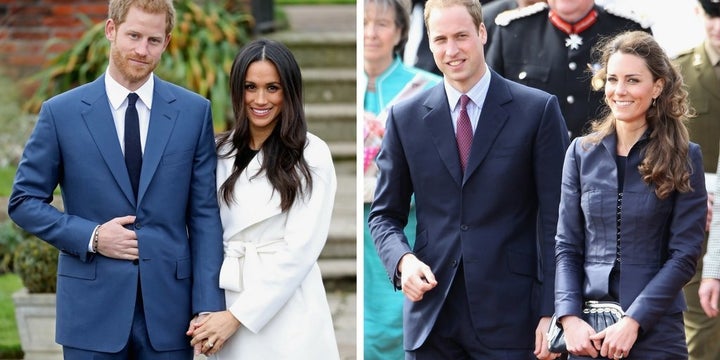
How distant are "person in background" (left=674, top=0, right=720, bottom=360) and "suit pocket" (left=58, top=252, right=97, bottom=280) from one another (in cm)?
175

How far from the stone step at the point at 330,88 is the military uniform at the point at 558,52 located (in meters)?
3.51

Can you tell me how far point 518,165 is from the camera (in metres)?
3.52

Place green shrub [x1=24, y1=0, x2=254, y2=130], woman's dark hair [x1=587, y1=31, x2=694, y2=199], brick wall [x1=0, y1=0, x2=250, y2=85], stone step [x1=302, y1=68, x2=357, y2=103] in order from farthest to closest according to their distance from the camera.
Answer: brick wall [x1=0, y1=0, x2=250, y2=85], stone step [x1=302, y1=68, x2=357, y2=103], green shrub [x1=24, y1=0, x2=254, y2=130], woman's dark hair [x1=587, y1=31, x2=694, y2=199]

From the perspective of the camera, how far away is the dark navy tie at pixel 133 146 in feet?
11.5

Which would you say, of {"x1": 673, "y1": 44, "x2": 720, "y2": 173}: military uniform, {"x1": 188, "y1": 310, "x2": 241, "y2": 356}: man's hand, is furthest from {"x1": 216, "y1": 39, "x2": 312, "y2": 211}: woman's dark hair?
{"x1": 673, "y1": 44, "x2": 720, "y2": 173}: military uniform

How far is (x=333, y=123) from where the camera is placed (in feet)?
23.1

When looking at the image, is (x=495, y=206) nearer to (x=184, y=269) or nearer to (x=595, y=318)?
(x=595, y=318)

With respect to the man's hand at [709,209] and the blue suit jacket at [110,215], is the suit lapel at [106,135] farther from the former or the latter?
the man's hand at [709,209]

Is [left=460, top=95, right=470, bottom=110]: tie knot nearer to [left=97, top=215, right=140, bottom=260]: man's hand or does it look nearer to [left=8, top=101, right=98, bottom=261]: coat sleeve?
[left=97, top=215, right=140, bottom=260]: man's hand

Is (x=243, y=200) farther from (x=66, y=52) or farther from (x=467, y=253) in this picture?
(x=66, y=52)

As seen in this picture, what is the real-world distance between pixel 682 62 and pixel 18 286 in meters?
3.82

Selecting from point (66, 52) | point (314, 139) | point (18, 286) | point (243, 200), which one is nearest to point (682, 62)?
point (314, 139)

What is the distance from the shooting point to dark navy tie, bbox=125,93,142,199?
3.50 meters

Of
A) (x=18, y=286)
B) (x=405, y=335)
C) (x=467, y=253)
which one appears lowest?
(x=18, y=286)
